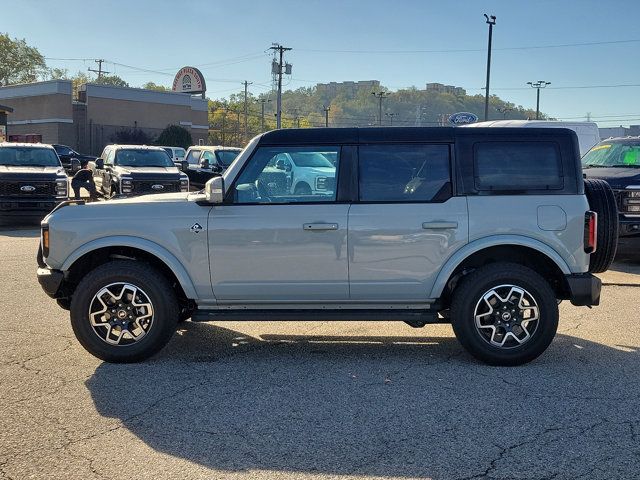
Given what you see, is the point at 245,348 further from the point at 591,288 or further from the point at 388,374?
the point at 591,288

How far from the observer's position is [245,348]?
6289mm

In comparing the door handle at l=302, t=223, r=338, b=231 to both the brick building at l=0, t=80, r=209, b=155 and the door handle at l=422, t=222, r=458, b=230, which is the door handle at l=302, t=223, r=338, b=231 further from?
the brick building at l=0, t=80, r=209, b=155

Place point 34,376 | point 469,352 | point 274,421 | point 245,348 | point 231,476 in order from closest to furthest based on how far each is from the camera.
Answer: point 231,476, point 274,421, point 34,376, point 469,352, point 245,348

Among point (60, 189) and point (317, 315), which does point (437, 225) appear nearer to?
point (317, 315)

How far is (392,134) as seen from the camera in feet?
18.9

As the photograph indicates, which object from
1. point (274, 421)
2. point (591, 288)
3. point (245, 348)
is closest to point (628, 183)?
point (591, 288)

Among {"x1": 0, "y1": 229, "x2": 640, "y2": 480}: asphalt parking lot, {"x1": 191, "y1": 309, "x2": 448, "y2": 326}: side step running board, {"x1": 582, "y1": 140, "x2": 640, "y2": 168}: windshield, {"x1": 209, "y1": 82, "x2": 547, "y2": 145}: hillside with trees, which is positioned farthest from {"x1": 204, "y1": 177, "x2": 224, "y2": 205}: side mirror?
{"x1": 209, "y1": 82, "x2": 547, "y2": 145}: hillside with trees

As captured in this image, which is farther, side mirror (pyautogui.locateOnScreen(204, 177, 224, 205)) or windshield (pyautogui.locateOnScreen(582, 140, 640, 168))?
windshield (pyautogui.locateOnScreen(582, 140, 640, 168))

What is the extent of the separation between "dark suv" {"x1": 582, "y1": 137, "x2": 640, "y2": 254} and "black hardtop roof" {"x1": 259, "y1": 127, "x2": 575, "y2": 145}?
526 centimetres

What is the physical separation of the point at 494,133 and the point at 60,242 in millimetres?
3826

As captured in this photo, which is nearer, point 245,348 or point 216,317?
point 216,317

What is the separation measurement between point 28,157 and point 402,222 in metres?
14.1

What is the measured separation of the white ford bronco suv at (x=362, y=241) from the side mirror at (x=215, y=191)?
17mm

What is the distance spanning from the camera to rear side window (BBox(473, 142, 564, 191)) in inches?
224
